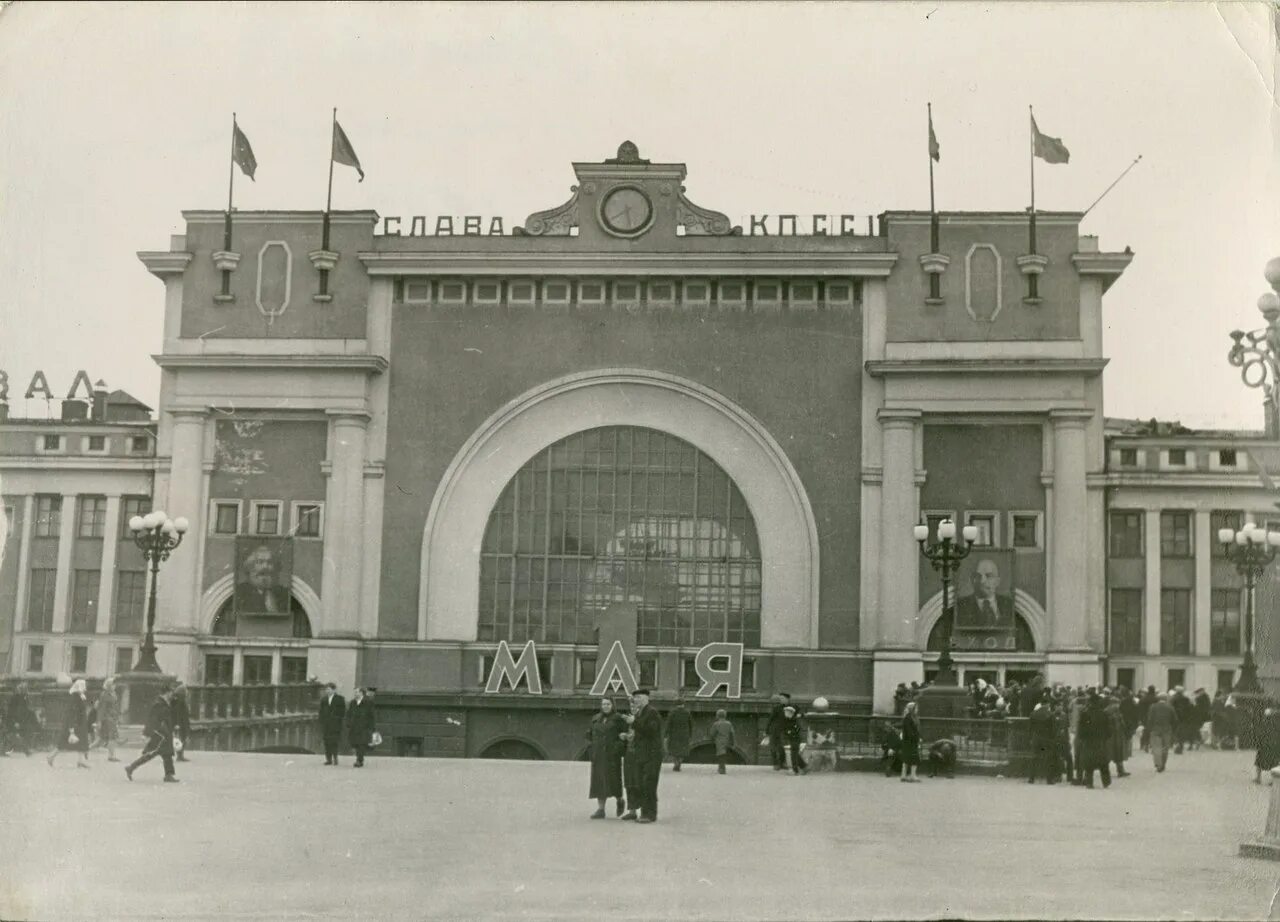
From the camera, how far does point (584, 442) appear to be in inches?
1447

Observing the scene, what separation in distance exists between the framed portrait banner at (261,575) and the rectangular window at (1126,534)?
19.2 m

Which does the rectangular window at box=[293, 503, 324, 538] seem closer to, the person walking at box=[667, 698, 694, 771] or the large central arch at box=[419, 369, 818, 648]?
the large central arch at box=[419, 369, 818, 648]

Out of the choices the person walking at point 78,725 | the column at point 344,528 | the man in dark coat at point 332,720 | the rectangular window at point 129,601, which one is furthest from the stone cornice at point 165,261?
the person walking at point 78,725

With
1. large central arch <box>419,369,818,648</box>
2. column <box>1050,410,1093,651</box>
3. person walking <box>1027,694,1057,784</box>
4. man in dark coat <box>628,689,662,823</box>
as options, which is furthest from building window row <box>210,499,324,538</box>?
man in dark coat <box>628,689,662,823</box>

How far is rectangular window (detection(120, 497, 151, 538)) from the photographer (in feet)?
112

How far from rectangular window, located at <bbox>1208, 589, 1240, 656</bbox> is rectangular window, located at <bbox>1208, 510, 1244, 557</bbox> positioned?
36.5 inches

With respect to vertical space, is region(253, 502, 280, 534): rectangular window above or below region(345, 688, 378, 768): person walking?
above

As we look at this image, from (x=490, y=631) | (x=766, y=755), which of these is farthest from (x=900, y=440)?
(x=490, y=631)

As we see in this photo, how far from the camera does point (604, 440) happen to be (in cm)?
3672

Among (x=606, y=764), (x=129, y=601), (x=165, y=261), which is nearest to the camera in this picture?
(x=606, y=764)

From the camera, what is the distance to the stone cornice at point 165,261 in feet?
121

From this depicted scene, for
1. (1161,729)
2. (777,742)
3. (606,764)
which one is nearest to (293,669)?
(777,742)

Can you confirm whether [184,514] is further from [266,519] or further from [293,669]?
[293,669]

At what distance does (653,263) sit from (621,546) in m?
6.72
